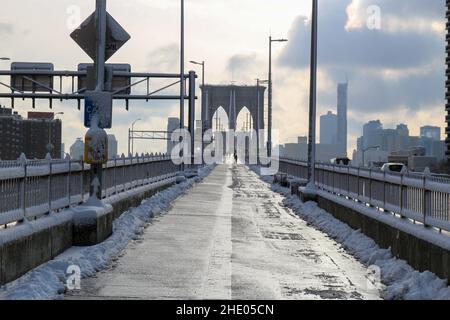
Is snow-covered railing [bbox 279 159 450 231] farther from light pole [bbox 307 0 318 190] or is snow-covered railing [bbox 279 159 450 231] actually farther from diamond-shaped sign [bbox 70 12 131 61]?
diamond-shaped sign [bbox 70 12 131 61]

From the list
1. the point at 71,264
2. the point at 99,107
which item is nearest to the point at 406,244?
the point at 71,264

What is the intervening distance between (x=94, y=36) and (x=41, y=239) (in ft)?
17.7

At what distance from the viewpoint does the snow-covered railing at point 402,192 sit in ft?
36.9

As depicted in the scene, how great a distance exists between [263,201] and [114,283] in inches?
786

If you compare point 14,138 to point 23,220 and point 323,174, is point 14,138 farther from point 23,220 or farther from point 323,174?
point 23,220

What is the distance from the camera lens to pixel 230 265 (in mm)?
12664

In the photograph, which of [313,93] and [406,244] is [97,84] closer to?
[406,244]

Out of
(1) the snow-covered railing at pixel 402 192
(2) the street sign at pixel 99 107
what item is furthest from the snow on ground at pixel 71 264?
(1) the snow-covered railing at pixel 402 192

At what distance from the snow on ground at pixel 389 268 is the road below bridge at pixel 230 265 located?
27 cm

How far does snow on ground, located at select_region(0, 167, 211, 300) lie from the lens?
9.30 m

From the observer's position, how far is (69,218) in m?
13.8

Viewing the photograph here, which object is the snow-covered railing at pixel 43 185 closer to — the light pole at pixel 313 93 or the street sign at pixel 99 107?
the street sign at pixel 99 107

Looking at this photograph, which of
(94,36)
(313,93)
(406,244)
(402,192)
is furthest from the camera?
(313,93)

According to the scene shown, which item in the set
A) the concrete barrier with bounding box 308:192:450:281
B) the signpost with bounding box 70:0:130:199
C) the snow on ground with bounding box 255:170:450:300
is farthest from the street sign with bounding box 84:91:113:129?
the concrete barrier with bounding box 308:192:450:281
